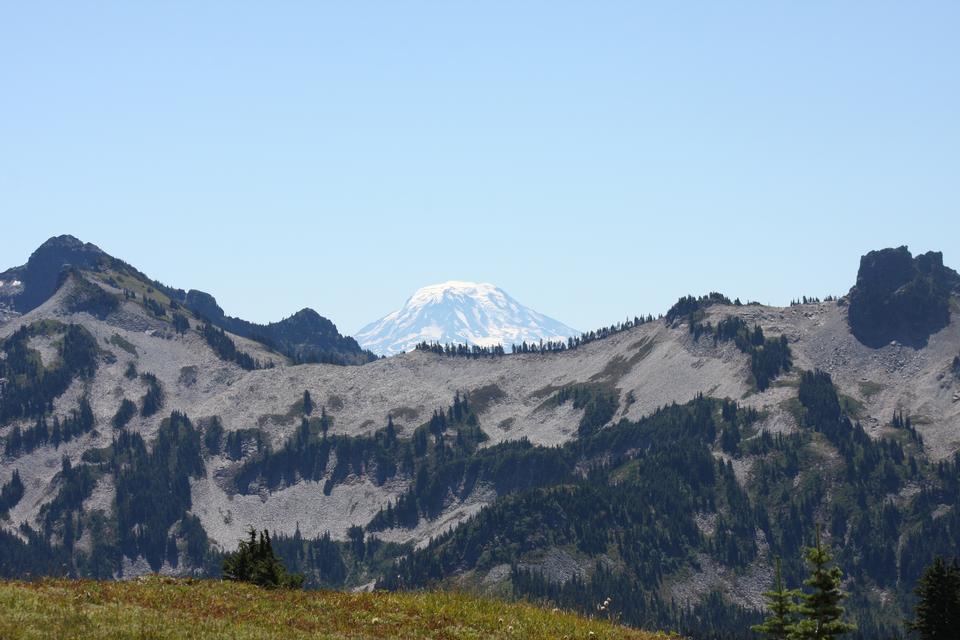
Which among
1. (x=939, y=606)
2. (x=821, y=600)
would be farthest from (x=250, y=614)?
(x=939, y=606)

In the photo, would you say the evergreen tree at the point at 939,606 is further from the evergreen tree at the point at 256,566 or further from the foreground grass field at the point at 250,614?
the evergreen tree at the point at 256,566

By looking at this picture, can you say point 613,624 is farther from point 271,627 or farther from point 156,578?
point 156,578

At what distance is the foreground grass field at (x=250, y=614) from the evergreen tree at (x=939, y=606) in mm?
32612

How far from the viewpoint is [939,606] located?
67.2m

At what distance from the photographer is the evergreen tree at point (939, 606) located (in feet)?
219

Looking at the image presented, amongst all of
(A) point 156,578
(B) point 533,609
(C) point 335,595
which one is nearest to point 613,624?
(B) point 533,609

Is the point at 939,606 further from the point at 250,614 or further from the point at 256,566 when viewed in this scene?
the point at 250,614

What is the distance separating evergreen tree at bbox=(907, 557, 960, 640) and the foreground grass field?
3261 cm

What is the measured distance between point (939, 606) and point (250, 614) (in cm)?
4460

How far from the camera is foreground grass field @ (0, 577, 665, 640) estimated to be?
36156 mm

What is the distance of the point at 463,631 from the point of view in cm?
3956

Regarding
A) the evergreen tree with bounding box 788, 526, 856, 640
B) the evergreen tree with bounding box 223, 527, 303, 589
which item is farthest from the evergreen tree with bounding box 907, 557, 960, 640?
the evergreen tree with bounding box 223, 527, 303, 589

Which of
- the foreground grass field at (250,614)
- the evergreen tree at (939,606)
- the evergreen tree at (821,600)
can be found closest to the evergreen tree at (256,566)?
the foreground grass field at (250,614)

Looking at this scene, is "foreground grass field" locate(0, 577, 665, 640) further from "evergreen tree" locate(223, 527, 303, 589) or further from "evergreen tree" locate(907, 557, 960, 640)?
"evergreen tree" locate(907, 557, 960, 640)
